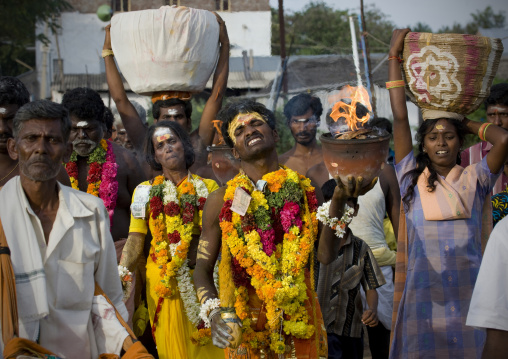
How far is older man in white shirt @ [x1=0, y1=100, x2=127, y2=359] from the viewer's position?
3184mm

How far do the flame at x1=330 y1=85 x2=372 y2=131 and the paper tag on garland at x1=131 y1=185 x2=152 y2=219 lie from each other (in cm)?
170

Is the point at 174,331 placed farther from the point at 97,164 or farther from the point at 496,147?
the point at 496,147

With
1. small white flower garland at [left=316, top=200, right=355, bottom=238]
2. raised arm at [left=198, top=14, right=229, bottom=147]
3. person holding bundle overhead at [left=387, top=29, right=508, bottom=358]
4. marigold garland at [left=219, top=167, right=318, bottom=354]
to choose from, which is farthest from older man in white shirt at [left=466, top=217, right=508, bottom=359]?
raised arm at [left=198, top=14, right=229, bottom=147]

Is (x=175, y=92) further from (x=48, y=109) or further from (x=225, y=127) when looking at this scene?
(x=48, y=109)

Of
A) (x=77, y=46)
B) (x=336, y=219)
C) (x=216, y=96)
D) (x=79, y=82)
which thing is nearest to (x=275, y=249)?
(x=336, y=219)

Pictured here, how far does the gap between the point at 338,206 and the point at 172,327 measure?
2.04m

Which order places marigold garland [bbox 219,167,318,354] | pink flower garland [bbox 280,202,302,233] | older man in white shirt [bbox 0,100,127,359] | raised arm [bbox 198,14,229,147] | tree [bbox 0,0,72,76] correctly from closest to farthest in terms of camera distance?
1. older man in white shirt [bbox 0,100,127,359]
2. marigold garland [bbox 219,167,318,354]
3. pink flower garland [bbox 280,202,302,233]
4. raised arm [bbox 198,14,229,147]
5. tree [bbox 0,0,72,76]

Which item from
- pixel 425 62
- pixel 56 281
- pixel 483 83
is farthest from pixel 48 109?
pixel 483 83

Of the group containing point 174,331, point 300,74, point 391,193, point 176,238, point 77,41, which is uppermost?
point 77,41

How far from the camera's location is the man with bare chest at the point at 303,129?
22.9 ft

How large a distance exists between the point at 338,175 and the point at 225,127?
A: 1.13 metres

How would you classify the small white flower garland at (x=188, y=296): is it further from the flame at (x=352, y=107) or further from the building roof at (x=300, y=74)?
the building roof at (x=300, y=74)

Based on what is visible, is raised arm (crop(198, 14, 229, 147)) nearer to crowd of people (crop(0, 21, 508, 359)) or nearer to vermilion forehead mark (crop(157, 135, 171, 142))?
crowd of people (crop(0, 21, 508, 359))

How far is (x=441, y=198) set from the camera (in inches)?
185
